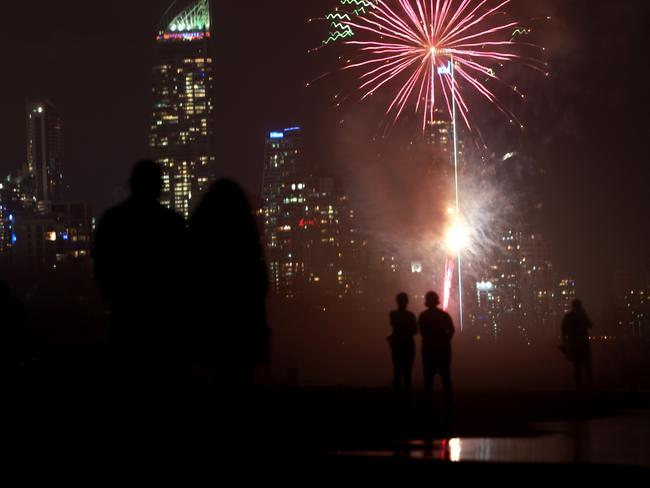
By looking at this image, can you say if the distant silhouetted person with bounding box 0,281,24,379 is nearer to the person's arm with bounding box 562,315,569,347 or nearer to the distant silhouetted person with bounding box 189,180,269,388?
the distant silhouetted person with bounding box 189,180,269,388

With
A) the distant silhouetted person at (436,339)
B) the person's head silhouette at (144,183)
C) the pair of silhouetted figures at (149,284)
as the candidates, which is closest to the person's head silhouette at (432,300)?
the distant silhouetted person at (436,339)

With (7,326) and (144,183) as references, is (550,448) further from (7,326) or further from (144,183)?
(7,326)

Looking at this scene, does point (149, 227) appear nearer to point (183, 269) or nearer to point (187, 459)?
point (183, 269)

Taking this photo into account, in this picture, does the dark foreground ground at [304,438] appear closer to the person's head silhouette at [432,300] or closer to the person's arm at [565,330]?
the person's head silhouette at [432,300]

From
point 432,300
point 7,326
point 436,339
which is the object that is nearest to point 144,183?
point 7,326

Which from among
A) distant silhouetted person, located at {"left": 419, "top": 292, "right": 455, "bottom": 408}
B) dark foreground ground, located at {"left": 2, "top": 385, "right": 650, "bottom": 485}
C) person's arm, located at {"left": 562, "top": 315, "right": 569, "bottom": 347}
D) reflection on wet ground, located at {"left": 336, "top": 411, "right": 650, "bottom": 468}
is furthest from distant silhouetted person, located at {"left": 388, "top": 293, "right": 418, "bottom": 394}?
reflection on wet ground, located at {"left": 336, "top": 411, "right": 650, "bottom": 468}

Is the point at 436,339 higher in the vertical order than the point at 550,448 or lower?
higher

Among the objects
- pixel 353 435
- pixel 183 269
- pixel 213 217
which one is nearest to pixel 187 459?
pixel 183 269
